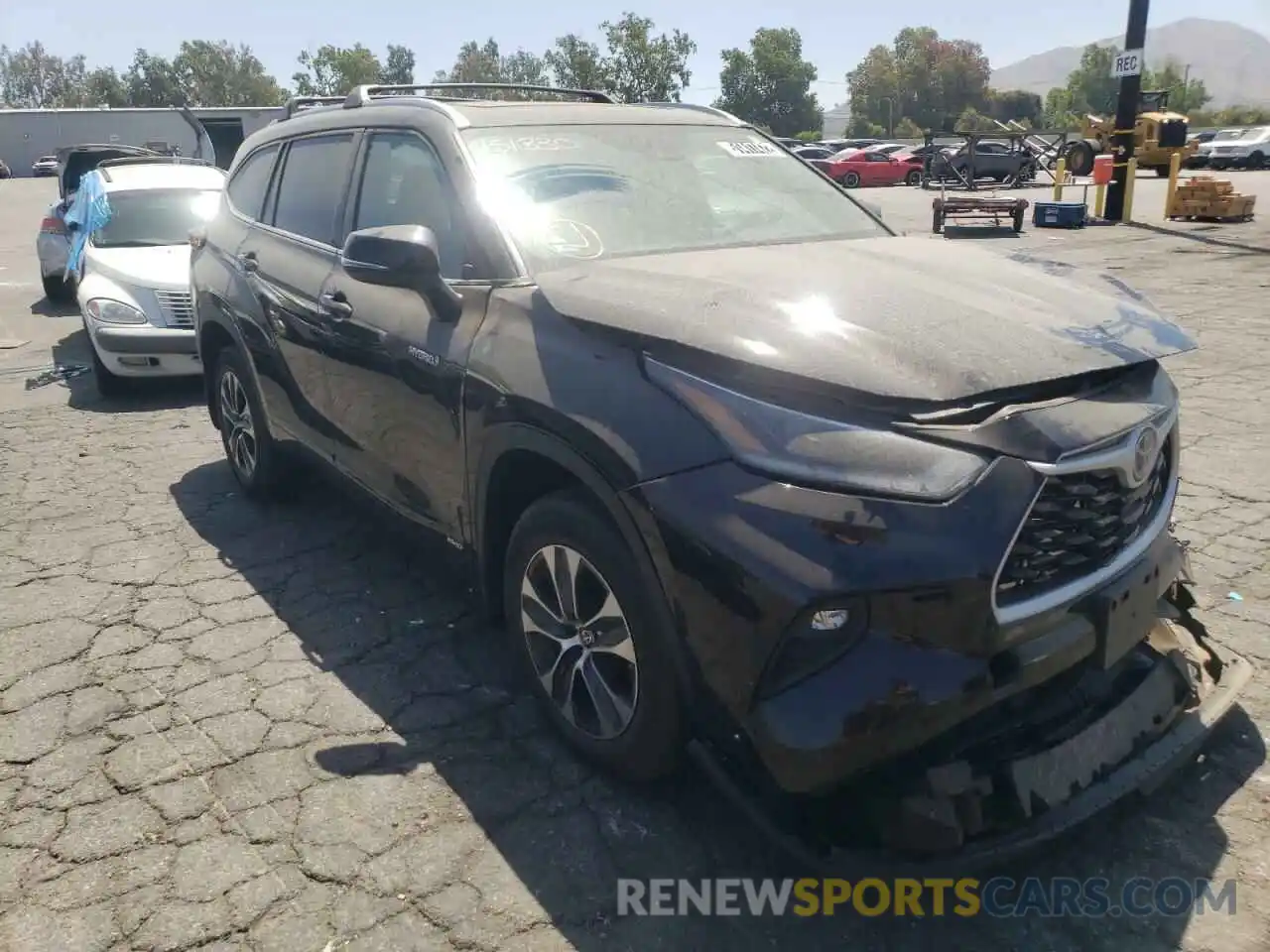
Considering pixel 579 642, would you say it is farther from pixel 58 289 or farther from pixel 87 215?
pixel 58 289

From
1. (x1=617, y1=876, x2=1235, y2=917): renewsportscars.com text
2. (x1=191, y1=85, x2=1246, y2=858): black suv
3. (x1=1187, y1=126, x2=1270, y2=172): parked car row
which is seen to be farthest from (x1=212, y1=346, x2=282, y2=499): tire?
(x1=1187, y1=126, x2=1270, y2=172): parked car row

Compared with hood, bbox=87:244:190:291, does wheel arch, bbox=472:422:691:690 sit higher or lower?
lower

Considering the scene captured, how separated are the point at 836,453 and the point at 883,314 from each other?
54 cm

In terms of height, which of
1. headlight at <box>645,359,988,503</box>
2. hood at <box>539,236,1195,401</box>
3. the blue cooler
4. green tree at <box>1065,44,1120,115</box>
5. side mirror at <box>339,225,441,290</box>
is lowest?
the blue cooler

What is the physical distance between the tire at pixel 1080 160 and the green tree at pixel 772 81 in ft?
264

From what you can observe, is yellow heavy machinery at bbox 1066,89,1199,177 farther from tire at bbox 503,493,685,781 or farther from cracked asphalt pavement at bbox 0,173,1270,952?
tire at bbox 503,493,685,781

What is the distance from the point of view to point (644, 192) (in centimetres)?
349

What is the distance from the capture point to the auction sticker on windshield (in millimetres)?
3970

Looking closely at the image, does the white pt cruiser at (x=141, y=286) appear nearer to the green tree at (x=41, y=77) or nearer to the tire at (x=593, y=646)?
the tire at (x=593, y=646)

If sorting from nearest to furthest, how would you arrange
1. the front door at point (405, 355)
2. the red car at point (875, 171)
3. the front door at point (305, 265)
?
the front door at point (405, 355)
the front door at point (305, 265)
the red car at point (875, 171)

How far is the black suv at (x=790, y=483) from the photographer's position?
205 cm

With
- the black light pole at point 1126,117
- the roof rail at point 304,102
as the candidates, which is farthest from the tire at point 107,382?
the black light pole at point 1126,117

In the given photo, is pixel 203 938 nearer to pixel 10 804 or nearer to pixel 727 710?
pixel 10 804

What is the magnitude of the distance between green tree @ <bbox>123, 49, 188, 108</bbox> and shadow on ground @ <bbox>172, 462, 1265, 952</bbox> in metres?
123
